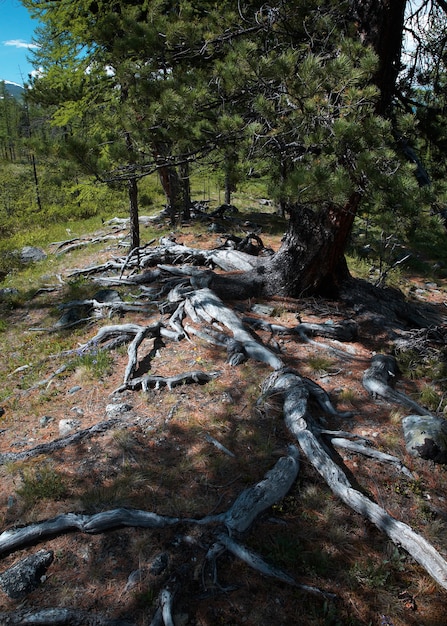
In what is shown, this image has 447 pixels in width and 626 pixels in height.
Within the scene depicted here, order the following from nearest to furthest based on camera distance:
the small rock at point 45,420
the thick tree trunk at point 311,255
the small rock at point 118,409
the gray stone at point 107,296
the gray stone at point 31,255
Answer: the small rock at point 118,409
the small rock at point 45,420
the thick tree trunk at point 311,255
the gray stone at point 107,296
the gray stone at point 31,255

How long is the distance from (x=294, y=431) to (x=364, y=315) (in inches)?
159

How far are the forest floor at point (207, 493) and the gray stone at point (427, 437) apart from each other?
9 centimetres

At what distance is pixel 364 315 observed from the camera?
A: 294 inches

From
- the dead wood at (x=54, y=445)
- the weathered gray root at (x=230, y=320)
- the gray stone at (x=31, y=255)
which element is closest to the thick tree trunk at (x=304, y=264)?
the weathered gray root at (x=230, y=320)

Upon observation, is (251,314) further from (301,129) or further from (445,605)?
(445,605)

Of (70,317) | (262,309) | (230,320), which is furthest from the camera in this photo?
(70,317)

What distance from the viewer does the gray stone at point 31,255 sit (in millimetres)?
14180

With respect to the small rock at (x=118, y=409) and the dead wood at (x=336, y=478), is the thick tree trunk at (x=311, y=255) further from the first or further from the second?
the small rock at (x=118, y=409)

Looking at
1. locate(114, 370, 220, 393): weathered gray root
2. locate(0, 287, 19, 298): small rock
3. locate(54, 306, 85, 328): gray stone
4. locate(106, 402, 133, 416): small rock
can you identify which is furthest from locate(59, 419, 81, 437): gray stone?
locate(0, 287, 19, 298): small rock

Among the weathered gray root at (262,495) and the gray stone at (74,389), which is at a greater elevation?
the weathered gray root at (262,495)

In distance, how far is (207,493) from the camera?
357 centimetres

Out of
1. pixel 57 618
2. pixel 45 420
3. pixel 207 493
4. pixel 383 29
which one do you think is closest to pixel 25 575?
pixel 57 618

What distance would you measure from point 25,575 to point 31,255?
1363 centimetres

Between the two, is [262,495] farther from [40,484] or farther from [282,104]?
[282,104]
